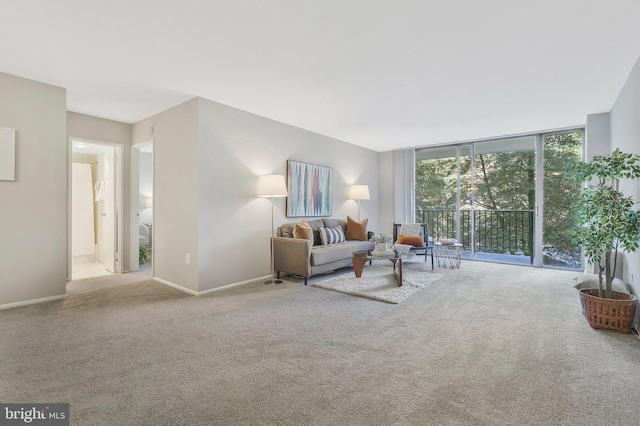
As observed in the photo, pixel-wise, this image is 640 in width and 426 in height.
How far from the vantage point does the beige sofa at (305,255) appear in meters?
4.18

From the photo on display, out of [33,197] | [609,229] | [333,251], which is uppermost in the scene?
[33,197]

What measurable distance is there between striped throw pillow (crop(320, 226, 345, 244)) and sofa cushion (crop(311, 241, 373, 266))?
0.12 m

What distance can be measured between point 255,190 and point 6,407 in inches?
125

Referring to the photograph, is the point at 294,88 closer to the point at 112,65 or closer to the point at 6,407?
the point at 112,65

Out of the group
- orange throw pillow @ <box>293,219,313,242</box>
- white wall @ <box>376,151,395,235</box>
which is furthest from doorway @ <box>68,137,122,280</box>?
white wall @ <box>376,151,395,235</box>

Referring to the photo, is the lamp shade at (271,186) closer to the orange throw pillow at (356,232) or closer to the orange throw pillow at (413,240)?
the orange throw pillow at (356,232)

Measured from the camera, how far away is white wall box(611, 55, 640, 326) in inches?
108

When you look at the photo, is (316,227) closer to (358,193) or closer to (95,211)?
(358,193)

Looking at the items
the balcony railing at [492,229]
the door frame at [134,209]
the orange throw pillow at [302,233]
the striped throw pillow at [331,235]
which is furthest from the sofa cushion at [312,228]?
the balcony railing at [492,229]

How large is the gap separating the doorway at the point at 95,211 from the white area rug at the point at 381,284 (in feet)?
11.6

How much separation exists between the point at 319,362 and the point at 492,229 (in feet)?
18.0

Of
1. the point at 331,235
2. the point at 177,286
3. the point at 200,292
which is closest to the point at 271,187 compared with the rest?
the point at 331,235

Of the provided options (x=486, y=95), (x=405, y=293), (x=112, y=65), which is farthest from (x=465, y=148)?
(x=112, y=65)

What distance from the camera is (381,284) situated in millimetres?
4094
